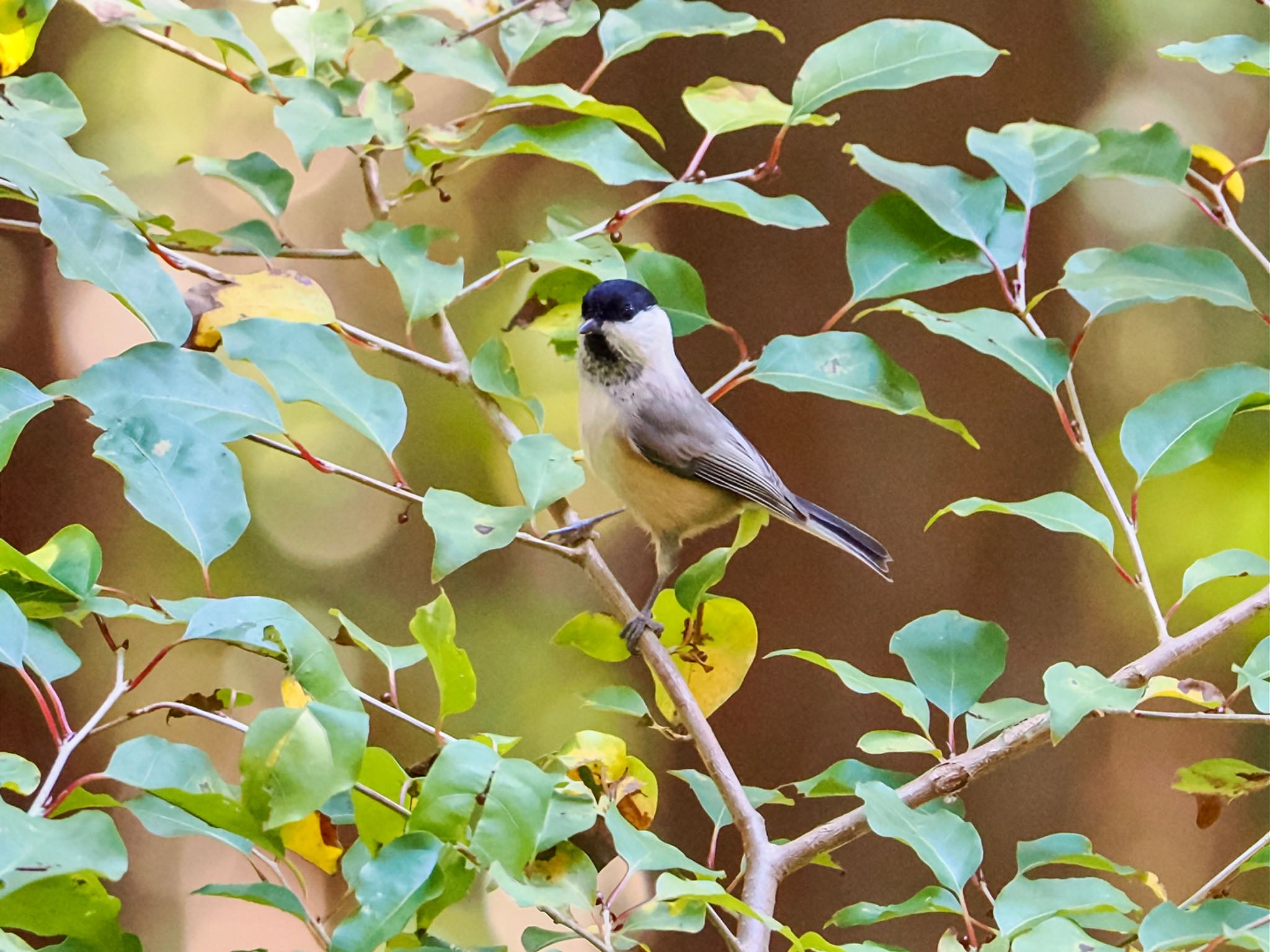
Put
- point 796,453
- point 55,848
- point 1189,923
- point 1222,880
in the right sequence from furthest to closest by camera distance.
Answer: point 796,453
point 1222,880
point 1189,923
point 55,848

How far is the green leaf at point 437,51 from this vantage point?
0.77m

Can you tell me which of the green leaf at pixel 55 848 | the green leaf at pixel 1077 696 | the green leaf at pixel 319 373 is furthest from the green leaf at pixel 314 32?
the green leaf at pixel 1077 696

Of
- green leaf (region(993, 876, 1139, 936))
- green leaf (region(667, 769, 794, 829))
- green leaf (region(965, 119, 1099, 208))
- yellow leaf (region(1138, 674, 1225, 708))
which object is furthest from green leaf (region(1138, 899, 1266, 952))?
green leaf (region(965, 119, 1099, 208))

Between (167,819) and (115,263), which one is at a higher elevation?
(115,263)

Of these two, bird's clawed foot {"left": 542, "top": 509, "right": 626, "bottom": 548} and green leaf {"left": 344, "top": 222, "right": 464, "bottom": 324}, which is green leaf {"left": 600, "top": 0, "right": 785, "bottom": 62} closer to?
green leaf {"left": 344, "top": 222, "right": 464, "bottom": 324}

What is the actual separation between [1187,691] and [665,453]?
516 mm

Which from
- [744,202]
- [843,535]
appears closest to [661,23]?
[744,202]

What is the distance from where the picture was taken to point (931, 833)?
2.02 feet

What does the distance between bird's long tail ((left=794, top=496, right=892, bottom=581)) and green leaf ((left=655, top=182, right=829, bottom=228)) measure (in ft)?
1.14

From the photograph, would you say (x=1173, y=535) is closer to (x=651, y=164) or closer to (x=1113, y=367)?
(x=1113, y=367)

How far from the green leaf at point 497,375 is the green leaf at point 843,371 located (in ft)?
0.56

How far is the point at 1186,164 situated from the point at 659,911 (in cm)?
60

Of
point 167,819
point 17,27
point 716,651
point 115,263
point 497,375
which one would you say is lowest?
point 716,651

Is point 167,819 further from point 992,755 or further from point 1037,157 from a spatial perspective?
point 1037,157
